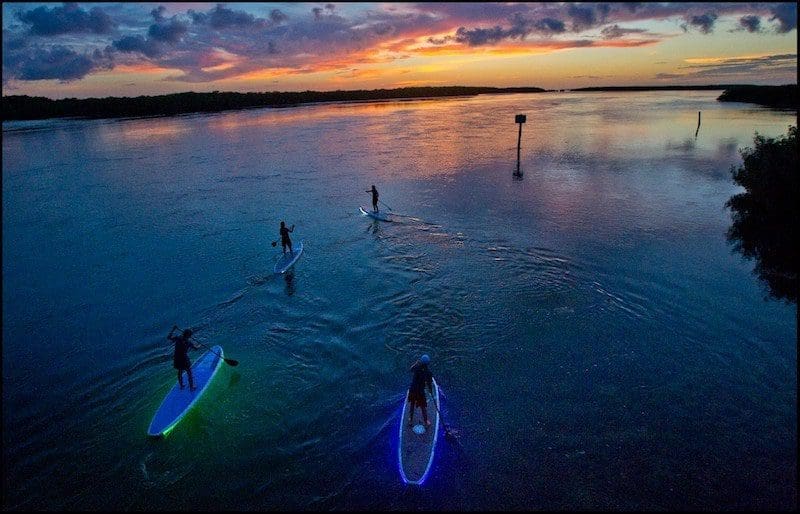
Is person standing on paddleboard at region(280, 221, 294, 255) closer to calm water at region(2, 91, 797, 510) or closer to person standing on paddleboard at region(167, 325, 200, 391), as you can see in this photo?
calm water at region(2, 91, 797, 510)

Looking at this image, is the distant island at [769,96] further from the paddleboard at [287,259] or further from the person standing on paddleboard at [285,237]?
the person standing on paddleboard at [285,237]

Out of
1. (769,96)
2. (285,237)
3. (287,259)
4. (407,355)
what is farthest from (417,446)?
(769,96)

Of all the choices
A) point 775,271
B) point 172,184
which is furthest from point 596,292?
point 172,184

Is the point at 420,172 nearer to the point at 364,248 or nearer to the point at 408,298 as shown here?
the point at 364,248

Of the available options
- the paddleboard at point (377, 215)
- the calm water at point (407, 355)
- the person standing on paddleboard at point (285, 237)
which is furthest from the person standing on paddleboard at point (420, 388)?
the paddleboard at point (377, 215)

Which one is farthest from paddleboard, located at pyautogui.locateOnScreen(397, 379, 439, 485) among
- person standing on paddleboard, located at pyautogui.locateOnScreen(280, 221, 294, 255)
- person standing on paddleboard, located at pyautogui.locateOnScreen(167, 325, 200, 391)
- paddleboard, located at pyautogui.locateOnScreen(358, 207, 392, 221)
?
paddleboard, located at pyautogui.locateOnScreen(358, 207, 392, 221)

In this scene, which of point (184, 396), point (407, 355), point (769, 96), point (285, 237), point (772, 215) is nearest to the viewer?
point (184, 396)

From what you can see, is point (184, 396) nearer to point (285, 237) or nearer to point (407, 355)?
point (407, 355)
